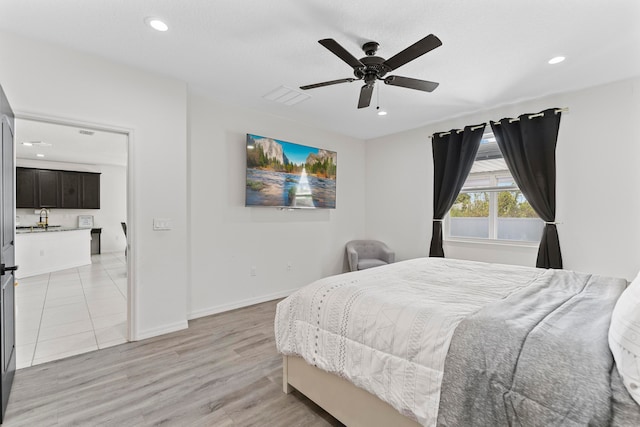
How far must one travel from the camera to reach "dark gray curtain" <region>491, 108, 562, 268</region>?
3.31 meters

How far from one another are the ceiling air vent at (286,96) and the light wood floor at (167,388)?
2671 mm

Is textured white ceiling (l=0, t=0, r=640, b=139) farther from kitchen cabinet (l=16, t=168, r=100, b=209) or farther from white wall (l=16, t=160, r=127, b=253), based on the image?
white wall (l=16, t=160, r=127, b=253)

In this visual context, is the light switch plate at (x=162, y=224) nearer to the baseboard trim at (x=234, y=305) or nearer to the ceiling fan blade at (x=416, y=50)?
the baseboard trim at (x=234, y=305)

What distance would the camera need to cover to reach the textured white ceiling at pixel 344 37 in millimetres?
1970

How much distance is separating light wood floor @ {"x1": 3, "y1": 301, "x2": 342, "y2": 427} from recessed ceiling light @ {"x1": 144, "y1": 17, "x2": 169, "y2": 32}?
2.64 meters

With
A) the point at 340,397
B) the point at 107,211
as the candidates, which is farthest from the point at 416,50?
the point at 107,211

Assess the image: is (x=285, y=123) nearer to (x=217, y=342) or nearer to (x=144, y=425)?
(x=217, y=342)

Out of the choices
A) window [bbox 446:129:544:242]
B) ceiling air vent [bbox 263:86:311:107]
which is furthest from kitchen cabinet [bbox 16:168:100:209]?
window [bbox 446:129:544:242]

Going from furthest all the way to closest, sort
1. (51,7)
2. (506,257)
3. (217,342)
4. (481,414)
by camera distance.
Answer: (506,257) < (217,342) < (51,7) < (481,414)

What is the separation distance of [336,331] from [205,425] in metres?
0.97

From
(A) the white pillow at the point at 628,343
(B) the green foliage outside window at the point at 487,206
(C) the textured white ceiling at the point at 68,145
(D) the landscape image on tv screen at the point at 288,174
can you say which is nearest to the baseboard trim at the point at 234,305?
(D) the landscape image on tv screen at the point at 288,174

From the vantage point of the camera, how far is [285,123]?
429cm

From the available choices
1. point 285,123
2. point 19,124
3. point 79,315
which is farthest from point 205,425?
point 19,124

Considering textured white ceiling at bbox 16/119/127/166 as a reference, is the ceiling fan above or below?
below
